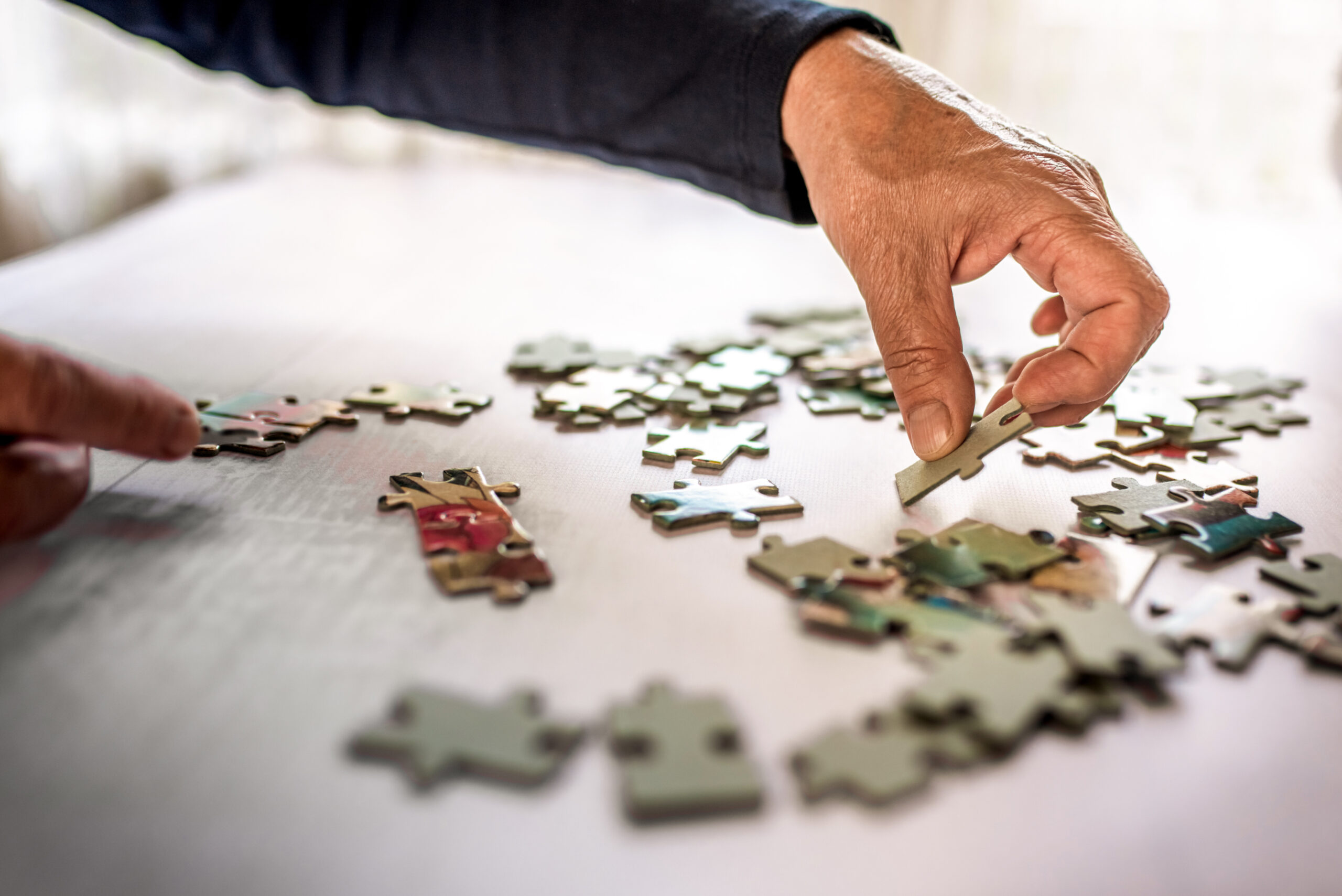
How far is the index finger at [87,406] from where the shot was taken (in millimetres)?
894

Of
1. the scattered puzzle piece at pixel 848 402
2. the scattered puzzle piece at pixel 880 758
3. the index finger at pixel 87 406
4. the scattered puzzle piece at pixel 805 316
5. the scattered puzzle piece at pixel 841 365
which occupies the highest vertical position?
the scattered puzzle piece at pixel 805 316

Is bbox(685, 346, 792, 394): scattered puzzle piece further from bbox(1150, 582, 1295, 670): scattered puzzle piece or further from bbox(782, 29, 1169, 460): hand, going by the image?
bbox(1150, 582, 1295, 670): scattered puzzle piece

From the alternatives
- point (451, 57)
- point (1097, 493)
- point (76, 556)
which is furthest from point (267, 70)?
point (1097, 493)

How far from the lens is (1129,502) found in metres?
1.11

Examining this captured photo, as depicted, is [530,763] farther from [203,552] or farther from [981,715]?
[203,552]

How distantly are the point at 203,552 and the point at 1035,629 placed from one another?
754 millimetres

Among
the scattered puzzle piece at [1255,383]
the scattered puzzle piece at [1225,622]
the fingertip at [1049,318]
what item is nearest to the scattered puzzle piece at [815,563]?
the scattered puzzle piece at [1225,622]

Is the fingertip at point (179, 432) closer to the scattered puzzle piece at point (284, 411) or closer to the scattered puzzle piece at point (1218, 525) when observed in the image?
the scattered puzzle piece at point (284, 411)

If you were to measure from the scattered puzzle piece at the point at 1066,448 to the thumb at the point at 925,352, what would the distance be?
0.14 metres

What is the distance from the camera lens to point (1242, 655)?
84 cm

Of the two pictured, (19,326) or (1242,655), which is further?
(19,326)

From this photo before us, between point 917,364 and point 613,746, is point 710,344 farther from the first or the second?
point 613,746

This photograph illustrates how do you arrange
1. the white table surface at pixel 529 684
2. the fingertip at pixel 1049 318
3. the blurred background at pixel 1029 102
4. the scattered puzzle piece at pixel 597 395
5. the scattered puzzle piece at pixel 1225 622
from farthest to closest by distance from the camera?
the blurred background at pixel 1029 102, the fingertip at pixel 1049 318, the scattered puzzle piece at pixel 597 395, the scattered puzzle piece at pixel 1225 622, the white table surface at pixel 529 684

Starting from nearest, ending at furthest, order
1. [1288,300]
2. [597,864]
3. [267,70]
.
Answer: [597,864]
[267,70]
[1288,300]
